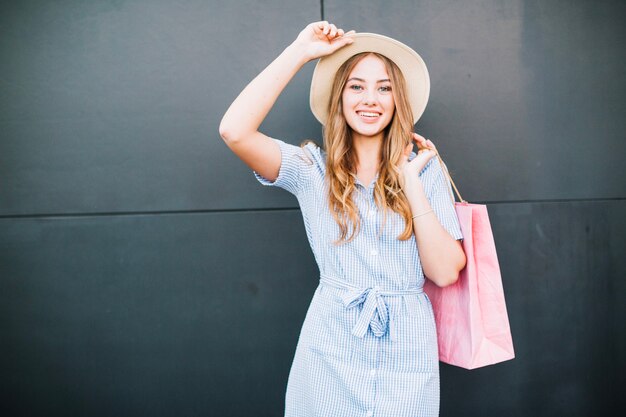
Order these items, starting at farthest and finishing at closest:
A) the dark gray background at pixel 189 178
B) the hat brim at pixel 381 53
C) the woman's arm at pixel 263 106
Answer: the dark gray background at pixel 189 178, the hat brim at pixel 381 53, the woman's arm at pixel 263 106

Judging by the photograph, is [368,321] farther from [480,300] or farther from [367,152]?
[367,152]

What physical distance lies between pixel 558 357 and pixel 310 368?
1603mm

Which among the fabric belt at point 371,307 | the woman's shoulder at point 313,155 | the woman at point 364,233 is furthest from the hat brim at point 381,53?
the fabric belt at point 371,307

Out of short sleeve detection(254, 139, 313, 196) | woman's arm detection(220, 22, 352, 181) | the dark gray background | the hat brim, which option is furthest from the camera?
the dark gray background

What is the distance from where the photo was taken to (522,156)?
247cm

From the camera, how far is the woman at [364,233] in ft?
5.35

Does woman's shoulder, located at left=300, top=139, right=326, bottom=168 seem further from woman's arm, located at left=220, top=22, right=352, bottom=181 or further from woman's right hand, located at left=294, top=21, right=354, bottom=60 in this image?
woman's right hand, located at left=294, top=21, right=354, bottom=60

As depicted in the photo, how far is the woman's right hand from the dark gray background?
0.60 metres

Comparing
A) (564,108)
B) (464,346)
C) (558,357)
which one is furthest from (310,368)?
(564,108)

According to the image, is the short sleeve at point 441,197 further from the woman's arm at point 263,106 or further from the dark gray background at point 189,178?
the dark gray background at point 189,178

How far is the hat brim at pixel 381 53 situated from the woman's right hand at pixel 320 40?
5cm

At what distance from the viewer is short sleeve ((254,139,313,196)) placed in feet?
5.62

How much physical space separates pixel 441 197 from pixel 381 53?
63cm

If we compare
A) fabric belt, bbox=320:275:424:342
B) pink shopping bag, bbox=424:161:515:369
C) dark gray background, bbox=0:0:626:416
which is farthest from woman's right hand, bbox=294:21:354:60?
fabric belt, bbox=320:275:424:342
